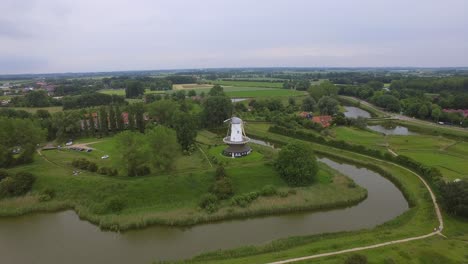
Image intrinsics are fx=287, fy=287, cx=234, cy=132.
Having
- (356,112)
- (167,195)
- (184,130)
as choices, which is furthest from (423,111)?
(167,195)

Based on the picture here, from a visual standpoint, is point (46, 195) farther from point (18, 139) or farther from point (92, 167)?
point (18, 139)

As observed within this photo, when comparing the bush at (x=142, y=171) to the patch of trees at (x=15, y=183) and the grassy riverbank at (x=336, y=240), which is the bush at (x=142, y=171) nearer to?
the patch of trees at (x=15, y=183)

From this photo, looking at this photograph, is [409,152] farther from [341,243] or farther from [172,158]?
[172,158]

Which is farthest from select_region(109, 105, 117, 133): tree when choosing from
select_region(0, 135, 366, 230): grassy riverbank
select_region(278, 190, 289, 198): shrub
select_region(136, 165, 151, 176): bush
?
select_region(278, 190, 289, 198): shrub

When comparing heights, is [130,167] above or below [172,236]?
above

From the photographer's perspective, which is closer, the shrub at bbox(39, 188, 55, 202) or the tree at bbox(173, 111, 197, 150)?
the shrub at bbox(39, 188, 55, 202)

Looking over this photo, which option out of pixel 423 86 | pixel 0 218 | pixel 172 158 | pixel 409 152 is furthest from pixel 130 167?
pixel 423 86

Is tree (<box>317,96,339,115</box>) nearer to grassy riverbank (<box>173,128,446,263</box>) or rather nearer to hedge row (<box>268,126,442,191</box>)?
hedge row (<box>268,126,442,191</box>)
